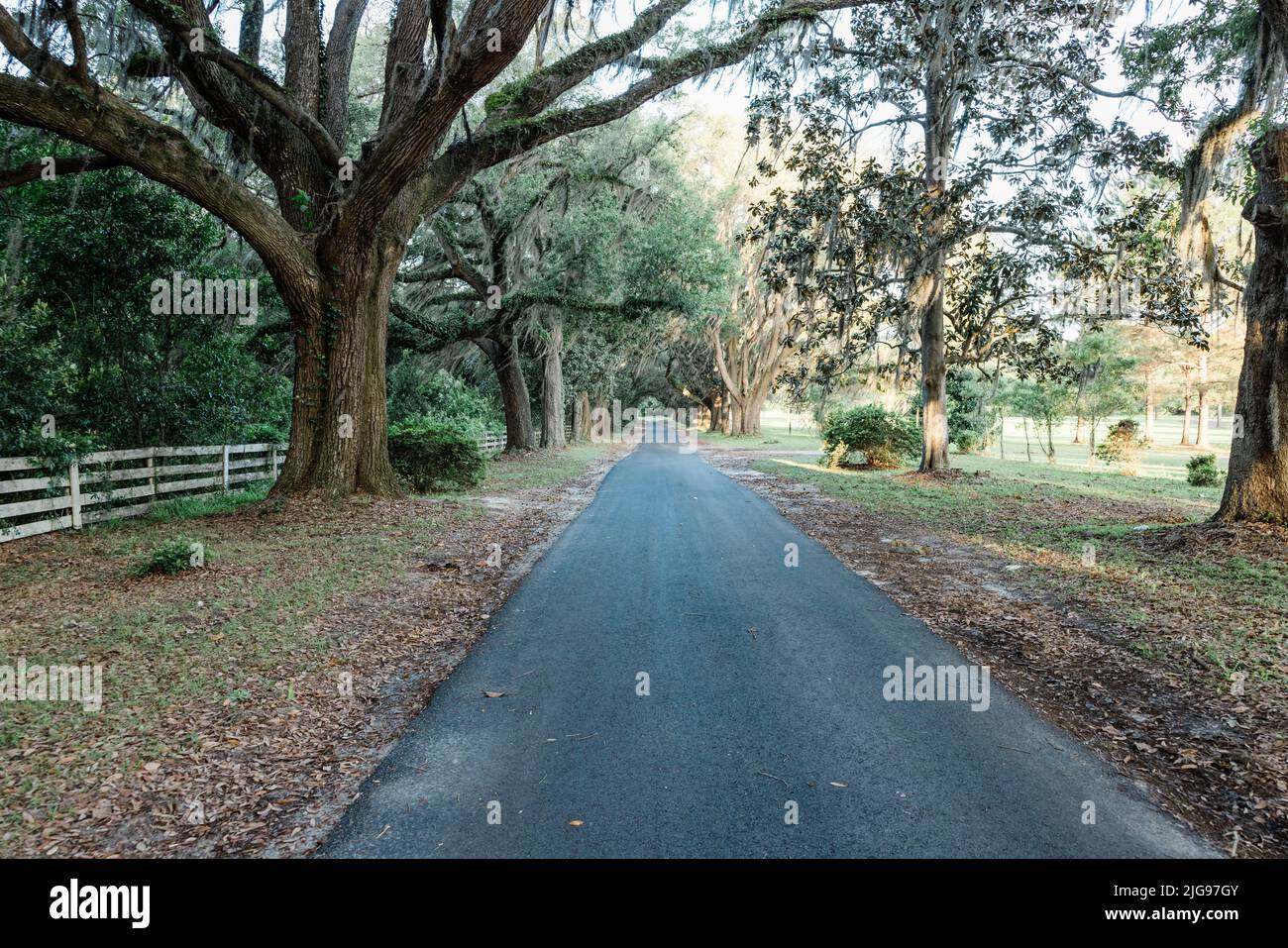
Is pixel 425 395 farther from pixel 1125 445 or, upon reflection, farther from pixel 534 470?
pixel 1125 445

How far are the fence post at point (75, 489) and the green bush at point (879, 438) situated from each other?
63.0 ft

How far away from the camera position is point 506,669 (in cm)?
493

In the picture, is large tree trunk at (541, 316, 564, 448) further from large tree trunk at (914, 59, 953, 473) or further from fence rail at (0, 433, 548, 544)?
fence rail at (0, 433, 548, 544)

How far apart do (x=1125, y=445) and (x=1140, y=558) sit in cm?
1715

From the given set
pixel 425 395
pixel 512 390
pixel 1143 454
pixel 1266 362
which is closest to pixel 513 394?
pixel 512 390

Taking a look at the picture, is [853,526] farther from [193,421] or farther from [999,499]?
[193,421]

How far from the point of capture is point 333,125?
11625 millimetres

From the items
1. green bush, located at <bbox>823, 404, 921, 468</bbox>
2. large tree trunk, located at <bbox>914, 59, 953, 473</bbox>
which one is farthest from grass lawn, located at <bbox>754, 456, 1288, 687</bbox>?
green bush, located at <bbox>823, 404, 921, 468</bbox>

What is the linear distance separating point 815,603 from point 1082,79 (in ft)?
38.8

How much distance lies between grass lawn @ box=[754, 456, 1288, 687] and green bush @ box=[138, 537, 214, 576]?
8452 millimetres

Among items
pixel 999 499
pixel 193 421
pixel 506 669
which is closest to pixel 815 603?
pixel 506 669

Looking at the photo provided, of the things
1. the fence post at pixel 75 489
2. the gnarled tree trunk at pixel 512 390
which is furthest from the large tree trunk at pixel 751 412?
the fence post at pixel 75 489

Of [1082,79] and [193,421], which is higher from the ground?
[1082,79]

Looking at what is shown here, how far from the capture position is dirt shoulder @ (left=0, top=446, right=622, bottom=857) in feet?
10.3
